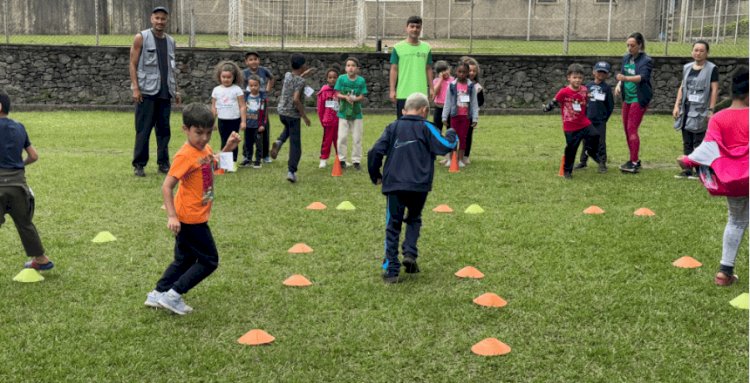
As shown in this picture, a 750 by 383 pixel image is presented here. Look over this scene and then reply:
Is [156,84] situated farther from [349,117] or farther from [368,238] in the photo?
[368,238]

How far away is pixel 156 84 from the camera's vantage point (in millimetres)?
12398

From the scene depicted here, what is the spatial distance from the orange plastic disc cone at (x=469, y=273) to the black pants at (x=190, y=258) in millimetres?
2055

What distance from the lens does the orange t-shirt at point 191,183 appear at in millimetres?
6219

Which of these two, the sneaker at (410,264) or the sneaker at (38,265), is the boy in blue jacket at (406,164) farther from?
the sneaker at (38,265)

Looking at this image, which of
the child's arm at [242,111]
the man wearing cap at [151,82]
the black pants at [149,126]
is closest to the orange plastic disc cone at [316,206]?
the child's arm at [242,111]

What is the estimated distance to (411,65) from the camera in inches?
489

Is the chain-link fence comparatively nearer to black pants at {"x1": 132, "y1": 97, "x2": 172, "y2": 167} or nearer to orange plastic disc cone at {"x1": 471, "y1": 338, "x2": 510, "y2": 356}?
black pants at {"x1": 132, "y1": 97, "x2": 172, "y2": 167}

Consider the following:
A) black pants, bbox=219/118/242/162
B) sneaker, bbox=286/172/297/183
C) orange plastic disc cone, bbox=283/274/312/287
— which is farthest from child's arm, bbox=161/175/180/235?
black pants, bbox=219/118/242/162

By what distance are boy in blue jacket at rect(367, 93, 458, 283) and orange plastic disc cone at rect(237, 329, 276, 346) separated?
5.25ft

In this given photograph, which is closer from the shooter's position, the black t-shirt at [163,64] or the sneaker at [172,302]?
the sneaker at [172,302]

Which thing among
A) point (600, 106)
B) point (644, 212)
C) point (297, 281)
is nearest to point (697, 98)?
point (600, 106)

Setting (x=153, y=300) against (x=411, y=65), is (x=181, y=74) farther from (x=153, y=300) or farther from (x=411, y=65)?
(x=153, y=300)

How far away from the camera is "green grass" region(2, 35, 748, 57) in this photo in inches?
920

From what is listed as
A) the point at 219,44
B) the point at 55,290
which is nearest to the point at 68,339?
the point at 55,290
